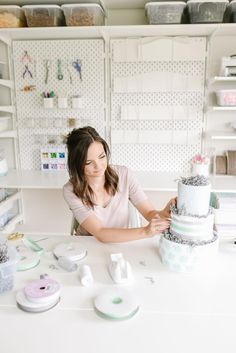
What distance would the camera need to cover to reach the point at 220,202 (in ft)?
7.59

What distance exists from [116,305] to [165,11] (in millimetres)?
1873

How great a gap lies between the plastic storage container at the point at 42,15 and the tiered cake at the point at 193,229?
160 centimetres

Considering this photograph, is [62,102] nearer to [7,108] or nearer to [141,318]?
[7,108]

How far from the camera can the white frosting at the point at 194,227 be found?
3.85 ft

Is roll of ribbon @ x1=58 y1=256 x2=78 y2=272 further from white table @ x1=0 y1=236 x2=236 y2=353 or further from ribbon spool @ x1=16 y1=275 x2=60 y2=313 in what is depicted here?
ribbon spool @ x1=16 y1=275 x2=60 y2=313

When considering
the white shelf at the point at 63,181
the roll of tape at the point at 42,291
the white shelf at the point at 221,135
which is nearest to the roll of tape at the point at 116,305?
the roll of tape at the point at 42,291

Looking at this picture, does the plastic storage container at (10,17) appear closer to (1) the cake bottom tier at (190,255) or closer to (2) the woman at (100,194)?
(2) the woman at (100,194)

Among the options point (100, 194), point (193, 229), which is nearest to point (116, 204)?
point (100, 194)

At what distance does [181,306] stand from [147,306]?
0.10 metres

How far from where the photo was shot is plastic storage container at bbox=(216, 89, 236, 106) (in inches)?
91.7

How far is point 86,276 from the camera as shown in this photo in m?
1.13

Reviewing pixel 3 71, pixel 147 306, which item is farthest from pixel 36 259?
pixel 3 71

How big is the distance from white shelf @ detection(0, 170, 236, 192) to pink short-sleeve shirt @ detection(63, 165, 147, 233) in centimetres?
55

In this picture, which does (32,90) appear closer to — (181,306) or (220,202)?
(220,202)
